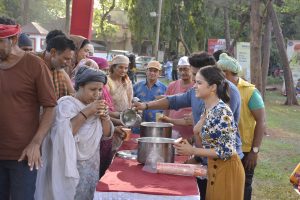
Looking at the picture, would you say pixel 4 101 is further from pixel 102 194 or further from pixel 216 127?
pixel 216 127

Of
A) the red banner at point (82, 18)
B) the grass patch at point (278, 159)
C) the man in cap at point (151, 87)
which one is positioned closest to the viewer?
the man in cap at point (151, 87)

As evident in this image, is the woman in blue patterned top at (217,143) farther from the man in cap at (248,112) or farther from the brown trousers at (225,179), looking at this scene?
the man in cap at (248,112)

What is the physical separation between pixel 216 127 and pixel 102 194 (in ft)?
2.79

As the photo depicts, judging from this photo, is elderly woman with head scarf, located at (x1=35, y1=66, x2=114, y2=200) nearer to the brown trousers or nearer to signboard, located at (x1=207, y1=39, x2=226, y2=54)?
the brown trousers

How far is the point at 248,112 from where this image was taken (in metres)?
4.07

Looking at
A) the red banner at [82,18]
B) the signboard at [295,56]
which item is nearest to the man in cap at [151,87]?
the red banner at [82,18]

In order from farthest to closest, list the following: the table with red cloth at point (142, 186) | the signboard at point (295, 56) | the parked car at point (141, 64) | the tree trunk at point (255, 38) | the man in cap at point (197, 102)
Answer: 1. the parked car at point (141, 64)
2. the signboard at point (295, 56)
3. the tree trunk at point (255, 38)
4. the man in cap at point (197, 102)
5. the table with red cloth at point (142, 186)

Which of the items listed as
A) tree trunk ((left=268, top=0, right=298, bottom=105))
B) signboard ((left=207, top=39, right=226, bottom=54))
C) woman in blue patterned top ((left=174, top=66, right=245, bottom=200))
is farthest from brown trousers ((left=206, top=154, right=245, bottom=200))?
signboard ((left=207, top=39, right=226, bottom=54))

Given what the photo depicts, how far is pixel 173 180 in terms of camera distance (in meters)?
3.05

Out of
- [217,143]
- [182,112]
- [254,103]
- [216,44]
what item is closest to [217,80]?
[217,143]

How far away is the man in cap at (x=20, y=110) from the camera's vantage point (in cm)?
284

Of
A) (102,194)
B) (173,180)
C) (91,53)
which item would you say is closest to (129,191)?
(102,194)

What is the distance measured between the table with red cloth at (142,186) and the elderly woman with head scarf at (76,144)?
9.6 inches

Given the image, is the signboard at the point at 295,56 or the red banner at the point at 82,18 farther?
the signboard at the point at 295,56
